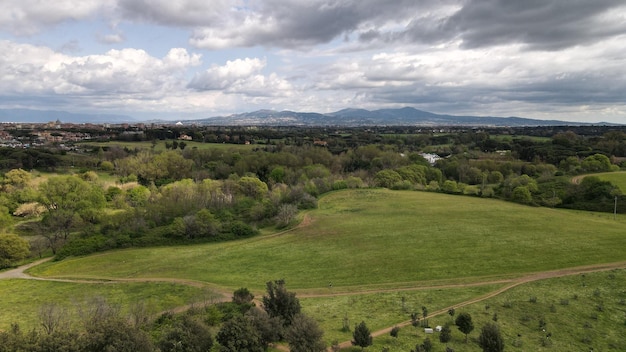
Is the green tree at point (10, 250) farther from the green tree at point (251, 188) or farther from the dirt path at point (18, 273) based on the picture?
the green tree at point (251, 188)

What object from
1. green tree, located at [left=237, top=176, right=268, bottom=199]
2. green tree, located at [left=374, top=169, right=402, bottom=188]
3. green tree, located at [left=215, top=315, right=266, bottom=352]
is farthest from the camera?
green tree, located at [left=374, top=169, right=402, bottom=188]

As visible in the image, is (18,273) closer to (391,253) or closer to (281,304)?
(281,304)

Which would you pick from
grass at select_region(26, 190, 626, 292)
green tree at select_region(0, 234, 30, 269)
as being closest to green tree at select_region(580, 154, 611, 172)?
grass at select_region(26, 190, 626, 292)

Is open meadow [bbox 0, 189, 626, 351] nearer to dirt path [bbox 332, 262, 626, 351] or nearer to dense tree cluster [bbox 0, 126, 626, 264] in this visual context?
dirt path [bbox 332, 262, 626, 351]

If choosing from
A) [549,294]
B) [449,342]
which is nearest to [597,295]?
[549,294]

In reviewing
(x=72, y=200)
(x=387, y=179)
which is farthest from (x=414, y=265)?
(x=72, y=200)

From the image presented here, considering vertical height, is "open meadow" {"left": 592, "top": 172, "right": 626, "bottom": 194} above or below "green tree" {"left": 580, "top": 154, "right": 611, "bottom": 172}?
below
